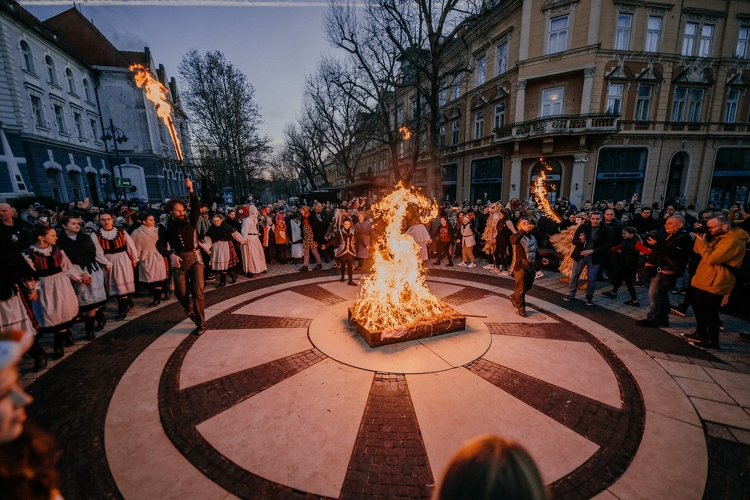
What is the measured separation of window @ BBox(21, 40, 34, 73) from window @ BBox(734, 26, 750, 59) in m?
A: 51.2

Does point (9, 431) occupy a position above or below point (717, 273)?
above

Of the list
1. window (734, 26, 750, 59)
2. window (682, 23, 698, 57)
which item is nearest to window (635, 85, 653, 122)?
window (682, 23, 698, 57)

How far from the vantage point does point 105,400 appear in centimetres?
392

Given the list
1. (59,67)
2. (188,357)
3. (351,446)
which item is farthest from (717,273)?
(59,67)

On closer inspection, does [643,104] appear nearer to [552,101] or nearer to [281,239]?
[552,101]

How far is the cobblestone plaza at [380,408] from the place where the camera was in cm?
283

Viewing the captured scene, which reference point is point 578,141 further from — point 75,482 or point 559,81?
point 75,482

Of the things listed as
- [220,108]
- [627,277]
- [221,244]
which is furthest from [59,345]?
[220,108]

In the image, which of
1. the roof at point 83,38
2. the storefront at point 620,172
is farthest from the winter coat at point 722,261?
the roof at point 83,38

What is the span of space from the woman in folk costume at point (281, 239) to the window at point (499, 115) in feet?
69.8

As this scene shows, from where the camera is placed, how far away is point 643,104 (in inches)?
846

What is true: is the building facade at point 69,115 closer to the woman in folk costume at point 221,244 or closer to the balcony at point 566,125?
the woman in folk costume at point 221,244

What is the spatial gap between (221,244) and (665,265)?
33.9 feet

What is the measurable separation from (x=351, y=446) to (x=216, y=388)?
2.13 meters
